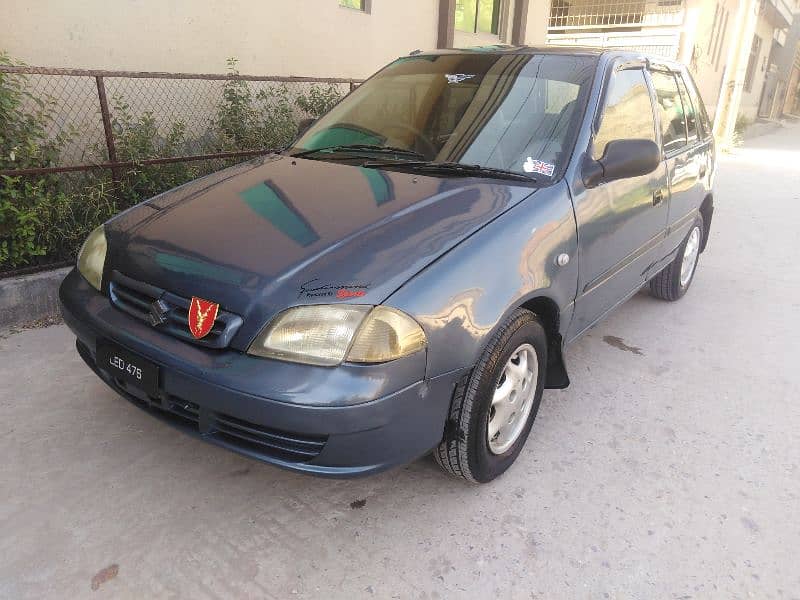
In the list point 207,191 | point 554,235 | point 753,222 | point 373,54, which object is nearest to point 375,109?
point 207,191

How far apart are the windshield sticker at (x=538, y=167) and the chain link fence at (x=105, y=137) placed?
2800 mm

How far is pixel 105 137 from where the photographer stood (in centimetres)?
444

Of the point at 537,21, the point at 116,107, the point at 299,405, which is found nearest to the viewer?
the point at 299,405

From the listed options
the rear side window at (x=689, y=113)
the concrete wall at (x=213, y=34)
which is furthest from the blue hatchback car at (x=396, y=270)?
the concrete wall at (x=213, y=34)

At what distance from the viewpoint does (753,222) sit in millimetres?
7383

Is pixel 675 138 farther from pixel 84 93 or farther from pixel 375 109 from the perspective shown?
pixel 84 93

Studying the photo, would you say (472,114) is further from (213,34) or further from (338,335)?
(213,34)

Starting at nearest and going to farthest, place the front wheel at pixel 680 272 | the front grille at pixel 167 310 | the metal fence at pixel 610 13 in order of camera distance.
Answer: the front grille at pixel 167 310
the front wheel at pixel 680 272
the metal fence at pixel 610 13

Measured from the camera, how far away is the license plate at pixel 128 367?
2006 millimetres

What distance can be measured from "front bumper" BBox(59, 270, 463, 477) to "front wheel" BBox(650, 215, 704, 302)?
3033 millimetres

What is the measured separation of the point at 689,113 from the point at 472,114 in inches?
85.1

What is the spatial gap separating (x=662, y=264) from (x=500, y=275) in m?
2.24

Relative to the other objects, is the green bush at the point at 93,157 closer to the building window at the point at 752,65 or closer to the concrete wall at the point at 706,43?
the concrete wall at the point at 706,43

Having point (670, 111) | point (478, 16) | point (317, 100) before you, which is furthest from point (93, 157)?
point (478, 16)
